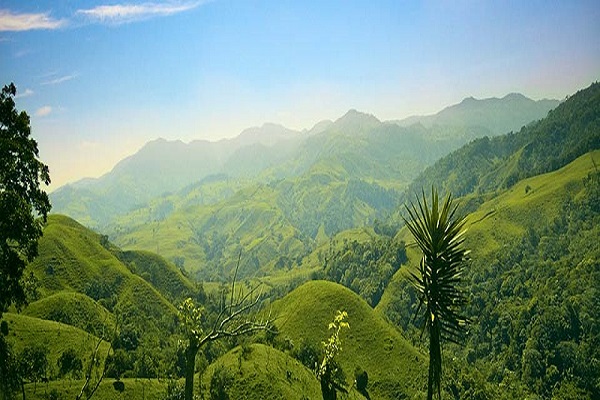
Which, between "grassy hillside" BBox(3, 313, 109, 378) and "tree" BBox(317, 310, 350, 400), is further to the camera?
"grassy hillside" BBox(3, 313, 109, 378)

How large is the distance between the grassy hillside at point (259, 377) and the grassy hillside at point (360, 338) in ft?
39.0

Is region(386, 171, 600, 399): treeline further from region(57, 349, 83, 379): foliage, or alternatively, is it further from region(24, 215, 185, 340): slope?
region(57, 349, 83, 379): foliage

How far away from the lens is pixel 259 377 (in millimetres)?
94812

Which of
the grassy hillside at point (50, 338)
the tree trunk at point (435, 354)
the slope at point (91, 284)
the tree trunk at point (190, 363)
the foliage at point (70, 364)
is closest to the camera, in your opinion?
the tree trunk at point (190, 363)

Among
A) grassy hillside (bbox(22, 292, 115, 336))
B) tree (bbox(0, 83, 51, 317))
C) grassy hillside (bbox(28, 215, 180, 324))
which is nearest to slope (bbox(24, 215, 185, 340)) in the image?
grassy hillside (bbox(28, 215, 180, 324))

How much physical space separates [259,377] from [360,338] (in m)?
51.5

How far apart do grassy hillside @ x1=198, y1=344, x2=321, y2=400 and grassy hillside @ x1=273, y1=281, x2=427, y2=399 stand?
11.9 m

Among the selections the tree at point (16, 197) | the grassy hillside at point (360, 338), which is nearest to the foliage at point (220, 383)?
the grassy hillside at point (360, 338)

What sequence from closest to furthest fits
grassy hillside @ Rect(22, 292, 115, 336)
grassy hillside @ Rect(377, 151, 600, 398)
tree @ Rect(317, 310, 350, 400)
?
tree @ Rect(317, 310, 350, 400), grassy hillside @ Rect(22, 292, 115, 336), grassy hillside @ Rect(377, 151, 600, 398)

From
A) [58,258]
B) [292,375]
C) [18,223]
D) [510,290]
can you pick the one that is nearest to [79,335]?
[292,375]

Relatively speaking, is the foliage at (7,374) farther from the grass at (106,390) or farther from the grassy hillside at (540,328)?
the grassy hillside at (540,328)

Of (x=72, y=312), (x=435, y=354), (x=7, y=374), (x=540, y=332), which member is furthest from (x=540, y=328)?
(x=7, y=374)

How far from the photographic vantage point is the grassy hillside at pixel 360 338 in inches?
4855

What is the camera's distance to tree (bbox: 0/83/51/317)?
17.8 meters
